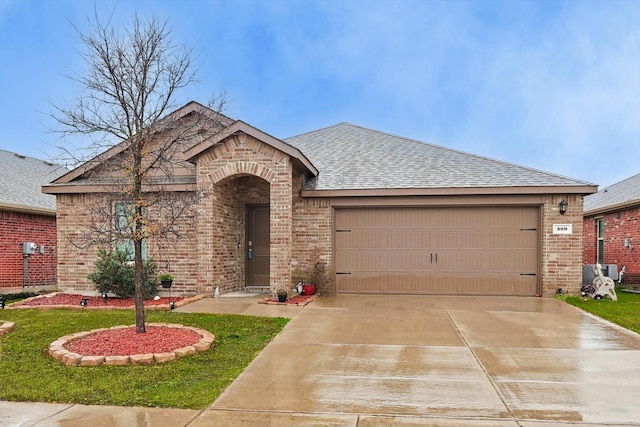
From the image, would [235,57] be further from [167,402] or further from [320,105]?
[167,402]

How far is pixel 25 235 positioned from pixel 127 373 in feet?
35.1

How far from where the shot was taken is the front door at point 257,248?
1179 cm

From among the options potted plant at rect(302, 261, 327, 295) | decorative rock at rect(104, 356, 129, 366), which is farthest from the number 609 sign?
decorative rock at rect(104, 356, 129, 366)

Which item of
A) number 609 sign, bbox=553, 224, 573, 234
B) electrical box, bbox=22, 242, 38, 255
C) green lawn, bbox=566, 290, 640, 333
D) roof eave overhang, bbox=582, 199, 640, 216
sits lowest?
green lawn, bbox=566, 290, 640, 333

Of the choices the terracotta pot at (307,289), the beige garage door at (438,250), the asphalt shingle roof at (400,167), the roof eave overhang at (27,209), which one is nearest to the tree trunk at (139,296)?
the terracotta pot at (307,289)

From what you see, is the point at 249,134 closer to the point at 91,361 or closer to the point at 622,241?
the point at 91,361

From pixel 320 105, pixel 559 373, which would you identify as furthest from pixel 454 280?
pixel 320 105

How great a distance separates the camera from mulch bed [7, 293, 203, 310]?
8.95 meters

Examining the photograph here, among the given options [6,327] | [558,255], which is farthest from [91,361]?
[558,255]

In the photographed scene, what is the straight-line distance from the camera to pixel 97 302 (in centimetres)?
956

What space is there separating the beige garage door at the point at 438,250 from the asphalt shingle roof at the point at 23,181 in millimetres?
8110

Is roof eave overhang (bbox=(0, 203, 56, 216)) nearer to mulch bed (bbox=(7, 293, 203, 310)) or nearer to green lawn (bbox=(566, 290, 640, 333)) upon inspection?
mulch bed (bbox=(7, 293, 203, 310))

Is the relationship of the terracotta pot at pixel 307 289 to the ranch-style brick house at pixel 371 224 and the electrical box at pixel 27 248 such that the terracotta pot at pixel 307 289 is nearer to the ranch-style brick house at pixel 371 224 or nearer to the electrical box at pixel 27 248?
the ranch-style brick house at pixel 371 224

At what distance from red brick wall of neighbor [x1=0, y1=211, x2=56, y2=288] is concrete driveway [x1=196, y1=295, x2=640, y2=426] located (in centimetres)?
976
